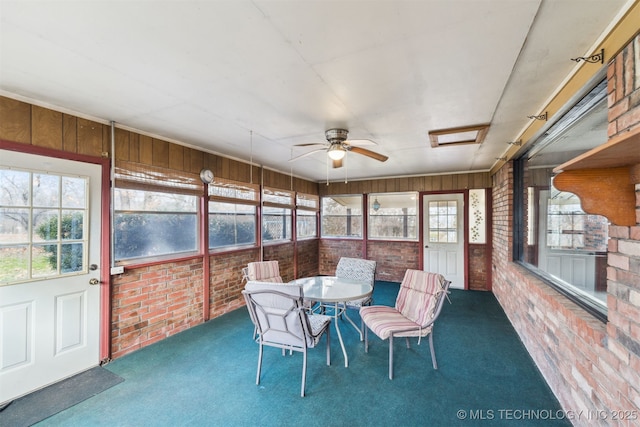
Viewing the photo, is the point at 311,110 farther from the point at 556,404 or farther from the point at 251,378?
the point at 556,404

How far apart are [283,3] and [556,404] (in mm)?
3228

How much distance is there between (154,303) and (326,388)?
216 centimetres

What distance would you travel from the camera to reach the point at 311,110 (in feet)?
8.25

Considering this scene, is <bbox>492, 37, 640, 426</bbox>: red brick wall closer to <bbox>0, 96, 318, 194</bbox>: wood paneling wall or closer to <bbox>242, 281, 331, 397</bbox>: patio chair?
<bbox>242, 281, 331, 397</bbox>: patio chair

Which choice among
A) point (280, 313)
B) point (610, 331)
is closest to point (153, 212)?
point (280, 313)

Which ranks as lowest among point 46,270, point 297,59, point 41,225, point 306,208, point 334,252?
point 334,252

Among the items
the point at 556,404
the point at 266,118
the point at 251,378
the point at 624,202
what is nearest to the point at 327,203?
the point at 266,118

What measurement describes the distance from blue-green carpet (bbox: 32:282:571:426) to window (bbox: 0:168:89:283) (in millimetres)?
1119

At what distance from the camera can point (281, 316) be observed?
232cm

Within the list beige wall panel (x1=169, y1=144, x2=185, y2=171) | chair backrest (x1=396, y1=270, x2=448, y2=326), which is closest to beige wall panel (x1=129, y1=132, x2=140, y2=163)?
beige wall panel (x1=169, y1=144, x2=185, y2=171)

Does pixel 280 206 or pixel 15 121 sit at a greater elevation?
pixel 15 121

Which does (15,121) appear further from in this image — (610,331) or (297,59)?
(610,331)

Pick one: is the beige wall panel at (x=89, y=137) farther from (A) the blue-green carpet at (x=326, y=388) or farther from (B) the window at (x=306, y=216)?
(B) the window at (x=306, y=216)

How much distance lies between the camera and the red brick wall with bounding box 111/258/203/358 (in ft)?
9.45
